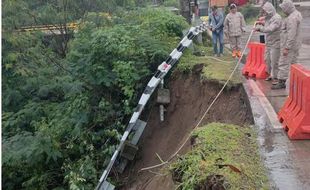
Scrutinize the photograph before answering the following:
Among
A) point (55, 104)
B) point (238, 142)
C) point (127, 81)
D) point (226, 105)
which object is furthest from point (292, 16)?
point (55, 104)

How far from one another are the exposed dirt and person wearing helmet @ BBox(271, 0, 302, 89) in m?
1.06

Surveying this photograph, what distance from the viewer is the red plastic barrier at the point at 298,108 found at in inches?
251

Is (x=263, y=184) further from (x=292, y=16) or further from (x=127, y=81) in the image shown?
(x=127, y=81)

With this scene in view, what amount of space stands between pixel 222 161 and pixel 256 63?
6.31 metres

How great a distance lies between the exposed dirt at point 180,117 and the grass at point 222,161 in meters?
1.29

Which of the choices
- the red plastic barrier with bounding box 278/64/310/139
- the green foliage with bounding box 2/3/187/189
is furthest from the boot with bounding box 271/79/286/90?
the green foliage with bounding box 2/3/187/189

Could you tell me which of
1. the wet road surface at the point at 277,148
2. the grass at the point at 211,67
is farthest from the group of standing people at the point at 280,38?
the grass at the point at 211,67

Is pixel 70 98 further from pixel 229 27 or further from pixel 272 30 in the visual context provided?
pixel 229 27

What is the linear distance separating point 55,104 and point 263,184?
7228 mm

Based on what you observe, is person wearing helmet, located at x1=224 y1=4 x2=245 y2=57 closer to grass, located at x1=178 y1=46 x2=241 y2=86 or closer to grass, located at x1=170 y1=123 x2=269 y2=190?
grass, located at x1=178 y1=46 x2=241 y2=86

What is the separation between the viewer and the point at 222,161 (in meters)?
5.28

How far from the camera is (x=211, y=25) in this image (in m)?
14.1

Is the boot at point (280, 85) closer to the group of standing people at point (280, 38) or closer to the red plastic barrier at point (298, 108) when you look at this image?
the group of standing people at point (280, 38)

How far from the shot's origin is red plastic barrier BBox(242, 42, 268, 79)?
1076cm
